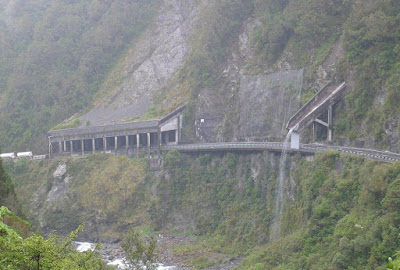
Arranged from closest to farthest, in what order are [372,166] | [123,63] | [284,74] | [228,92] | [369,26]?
[372,166] < [369,26] < [284,74] < [228,92] < [123,63]

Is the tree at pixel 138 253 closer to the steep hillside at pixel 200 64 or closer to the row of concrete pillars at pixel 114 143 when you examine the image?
the steep hillside at pixel 200 64

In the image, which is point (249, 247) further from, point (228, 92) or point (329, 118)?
point (228, 92)

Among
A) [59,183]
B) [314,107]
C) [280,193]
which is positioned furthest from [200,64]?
[280,193]

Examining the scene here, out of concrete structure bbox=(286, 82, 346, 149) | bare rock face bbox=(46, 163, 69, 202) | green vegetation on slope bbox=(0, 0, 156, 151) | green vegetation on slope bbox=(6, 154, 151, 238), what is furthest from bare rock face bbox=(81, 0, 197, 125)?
concrete structure bbox=(286, 82, 346, 149)

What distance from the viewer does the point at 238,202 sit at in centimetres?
5016

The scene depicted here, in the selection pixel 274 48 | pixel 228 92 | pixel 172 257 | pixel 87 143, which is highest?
pixel 274 48

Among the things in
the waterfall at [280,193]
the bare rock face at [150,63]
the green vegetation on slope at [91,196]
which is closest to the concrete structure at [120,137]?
the green vegetation on slope at [91,196]

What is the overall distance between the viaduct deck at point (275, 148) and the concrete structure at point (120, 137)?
2.23 meters

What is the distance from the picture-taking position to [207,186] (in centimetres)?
5475

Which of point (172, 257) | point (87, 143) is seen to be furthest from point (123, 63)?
point (172, 257)

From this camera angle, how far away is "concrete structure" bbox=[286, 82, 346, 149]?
44375 millimetres

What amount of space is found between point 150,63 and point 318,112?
38599 mm

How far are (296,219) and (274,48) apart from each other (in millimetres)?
20531

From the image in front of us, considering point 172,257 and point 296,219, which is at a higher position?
point 296,219
